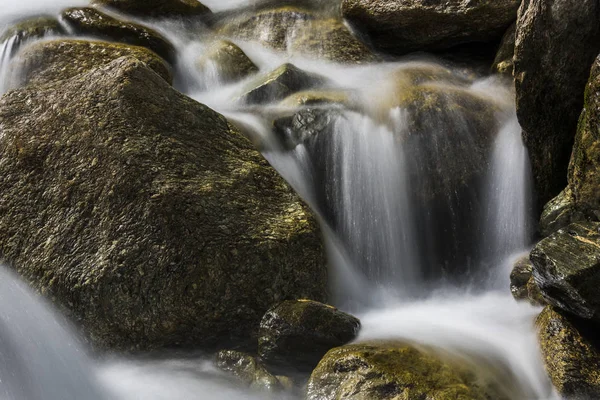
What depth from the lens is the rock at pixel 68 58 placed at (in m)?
8.77

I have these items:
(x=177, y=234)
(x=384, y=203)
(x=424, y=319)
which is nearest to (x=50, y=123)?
(x=177, y=234)

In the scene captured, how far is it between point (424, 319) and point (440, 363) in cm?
134

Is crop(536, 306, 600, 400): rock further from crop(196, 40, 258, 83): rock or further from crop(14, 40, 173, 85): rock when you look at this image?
crop(196, 40, 258, 83): rock

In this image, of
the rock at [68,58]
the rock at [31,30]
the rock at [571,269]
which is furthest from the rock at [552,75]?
the rock at [31,30]

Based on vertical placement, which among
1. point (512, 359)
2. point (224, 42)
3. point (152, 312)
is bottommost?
point (152, 312)

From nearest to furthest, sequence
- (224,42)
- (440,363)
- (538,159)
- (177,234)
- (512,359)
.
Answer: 1. (440,363)
2. (512,359)
3. (177,234)
4. (538,159)
5. (224,42)

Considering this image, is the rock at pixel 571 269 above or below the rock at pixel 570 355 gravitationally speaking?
above

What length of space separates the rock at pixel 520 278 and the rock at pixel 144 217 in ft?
6.45

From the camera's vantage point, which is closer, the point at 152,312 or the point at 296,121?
the point at 152,312

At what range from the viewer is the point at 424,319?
6148 millimetres

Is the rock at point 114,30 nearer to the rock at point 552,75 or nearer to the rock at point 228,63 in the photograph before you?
the rock at point 228,63

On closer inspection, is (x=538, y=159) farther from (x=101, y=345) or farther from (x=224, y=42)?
(x=224, y=42)

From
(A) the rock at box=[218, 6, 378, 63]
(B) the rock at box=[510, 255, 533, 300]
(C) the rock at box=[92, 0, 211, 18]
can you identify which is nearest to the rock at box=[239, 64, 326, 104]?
(A) the rock at box=[218, 6, 378, 63]

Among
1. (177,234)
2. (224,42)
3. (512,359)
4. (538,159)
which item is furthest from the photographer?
(224,42)
